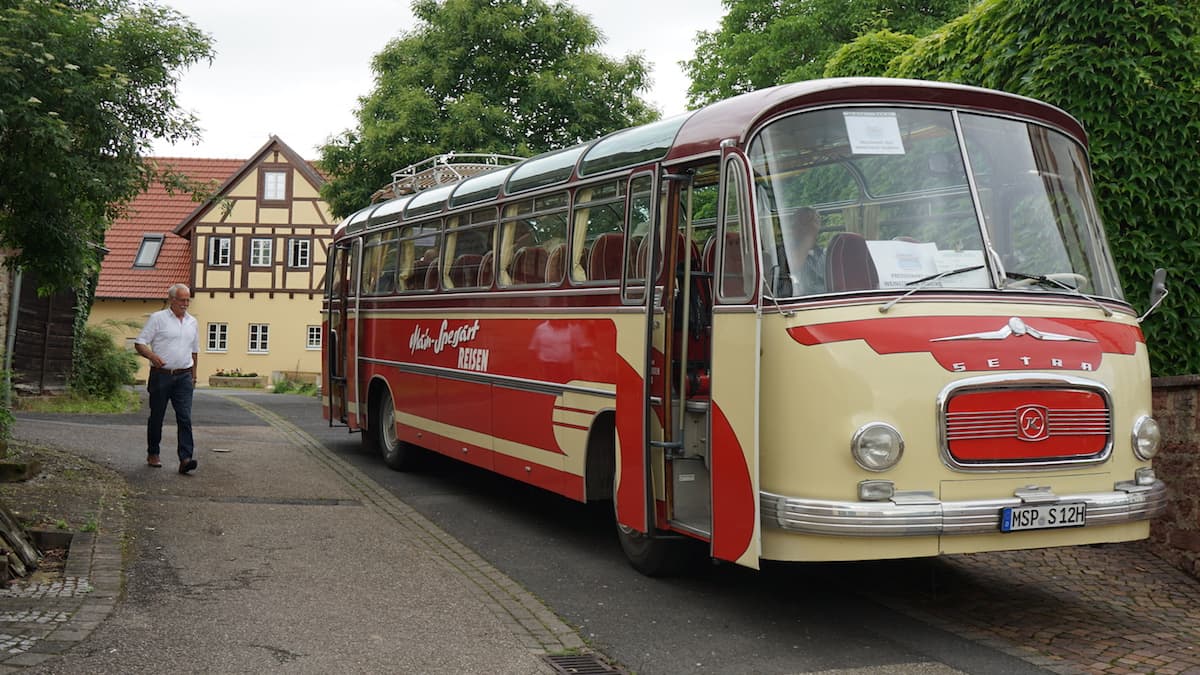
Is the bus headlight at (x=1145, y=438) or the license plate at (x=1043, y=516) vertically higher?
the bus headlight at (x=1145, y=438)

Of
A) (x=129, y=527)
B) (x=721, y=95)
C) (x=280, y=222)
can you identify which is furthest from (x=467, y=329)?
(x=280, y=222)

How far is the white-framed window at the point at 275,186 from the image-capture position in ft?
141

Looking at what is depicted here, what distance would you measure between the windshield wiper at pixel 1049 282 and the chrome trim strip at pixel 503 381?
2681 mm

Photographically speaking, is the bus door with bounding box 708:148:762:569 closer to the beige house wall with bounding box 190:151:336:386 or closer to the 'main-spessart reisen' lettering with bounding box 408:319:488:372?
the 'main-spessart reisen' lettering with bounding box 408:319:488:372

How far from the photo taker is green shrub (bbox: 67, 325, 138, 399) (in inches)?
907

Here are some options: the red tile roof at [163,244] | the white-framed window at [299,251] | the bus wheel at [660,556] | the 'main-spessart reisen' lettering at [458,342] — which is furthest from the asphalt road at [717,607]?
the red tile roof at [163,244]

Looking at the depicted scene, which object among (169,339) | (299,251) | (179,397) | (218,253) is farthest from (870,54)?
(218,253)

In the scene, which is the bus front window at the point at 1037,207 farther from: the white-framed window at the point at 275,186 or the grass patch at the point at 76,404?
the white-framed window at the point at 275,186

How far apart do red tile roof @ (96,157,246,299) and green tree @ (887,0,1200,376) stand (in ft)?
124

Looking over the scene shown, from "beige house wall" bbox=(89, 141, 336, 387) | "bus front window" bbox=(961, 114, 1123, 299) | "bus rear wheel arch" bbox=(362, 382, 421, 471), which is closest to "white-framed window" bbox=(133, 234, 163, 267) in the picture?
"beige house wall" bbox=(89, 141, 336, 387)

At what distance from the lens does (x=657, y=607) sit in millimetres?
7285

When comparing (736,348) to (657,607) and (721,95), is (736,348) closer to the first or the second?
(657,607)

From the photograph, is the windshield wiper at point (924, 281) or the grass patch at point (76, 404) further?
the grass patch at point (76, 404)

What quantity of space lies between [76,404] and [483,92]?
11156 millimetres
